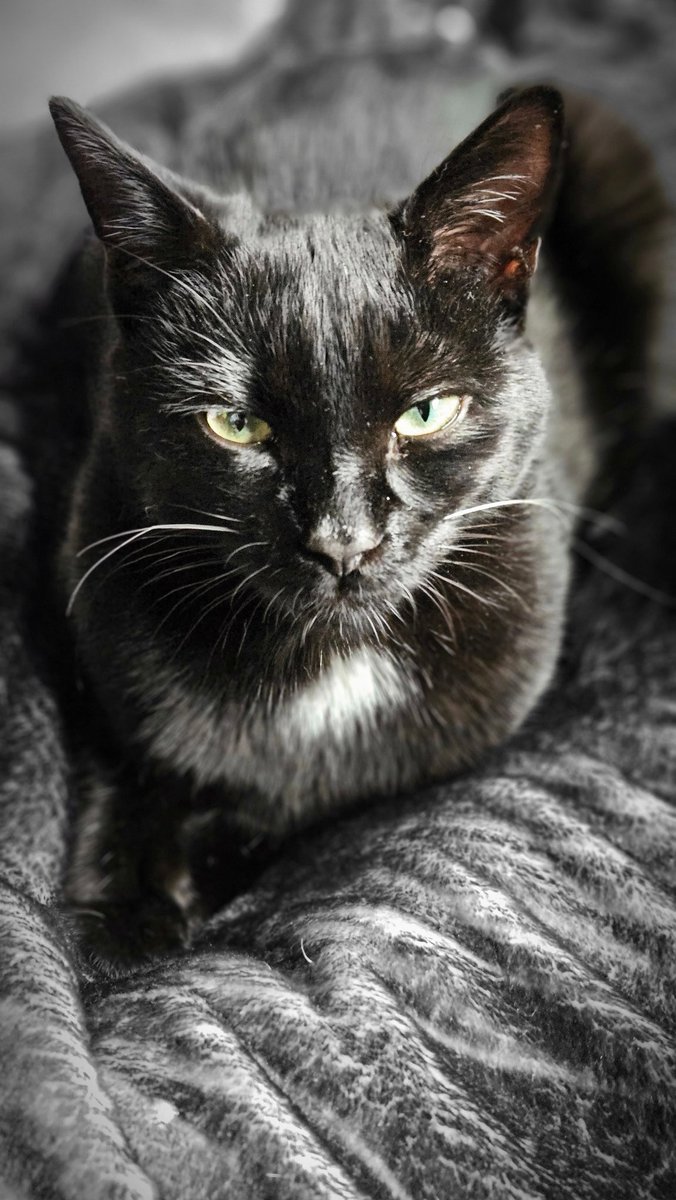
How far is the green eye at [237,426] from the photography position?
71 cm

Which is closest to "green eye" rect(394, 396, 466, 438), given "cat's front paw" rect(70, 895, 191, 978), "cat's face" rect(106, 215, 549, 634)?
"cat's face" rect(106, 215, 549, 634)

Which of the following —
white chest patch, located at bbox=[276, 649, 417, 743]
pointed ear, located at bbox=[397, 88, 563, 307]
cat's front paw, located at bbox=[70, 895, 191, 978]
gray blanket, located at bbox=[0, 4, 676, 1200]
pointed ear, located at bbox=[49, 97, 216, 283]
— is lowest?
cat's front paw, located at bbox=[70, 895, 191, 978]

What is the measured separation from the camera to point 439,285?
0.73 m

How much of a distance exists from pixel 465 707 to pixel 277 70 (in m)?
0.85

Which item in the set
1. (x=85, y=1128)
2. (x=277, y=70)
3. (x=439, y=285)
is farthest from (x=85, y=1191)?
(x=277, y=70)

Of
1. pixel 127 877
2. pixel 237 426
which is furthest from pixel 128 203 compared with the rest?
pixel 127 877

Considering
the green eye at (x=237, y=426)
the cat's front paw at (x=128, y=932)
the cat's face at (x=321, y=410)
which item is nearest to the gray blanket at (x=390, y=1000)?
the cat's front paw at (x=128, y=932)

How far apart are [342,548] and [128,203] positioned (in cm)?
28

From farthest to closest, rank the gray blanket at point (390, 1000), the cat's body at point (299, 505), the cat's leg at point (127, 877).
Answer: the cat's leg at point (127, 877)
the cat's body at point (299, 505)
the gray blanket at point (390, 1000)

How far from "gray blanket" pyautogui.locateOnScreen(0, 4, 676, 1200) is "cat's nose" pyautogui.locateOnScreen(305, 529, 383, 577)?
25 cm

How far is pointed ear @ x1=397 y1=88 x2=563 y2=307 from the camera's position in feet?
2.22

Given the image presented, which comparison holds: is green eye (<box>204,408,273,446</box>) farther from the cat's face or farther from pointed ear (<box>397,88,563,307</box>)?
pointed ear (<box>397,88,563,307</box>)

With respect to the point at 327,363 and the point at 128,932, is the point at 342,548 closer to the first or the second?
the point at 327,363

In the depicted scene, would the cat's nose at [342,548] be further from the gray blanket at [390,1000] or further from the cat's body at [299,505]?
the gray blanket at [390,1000]
